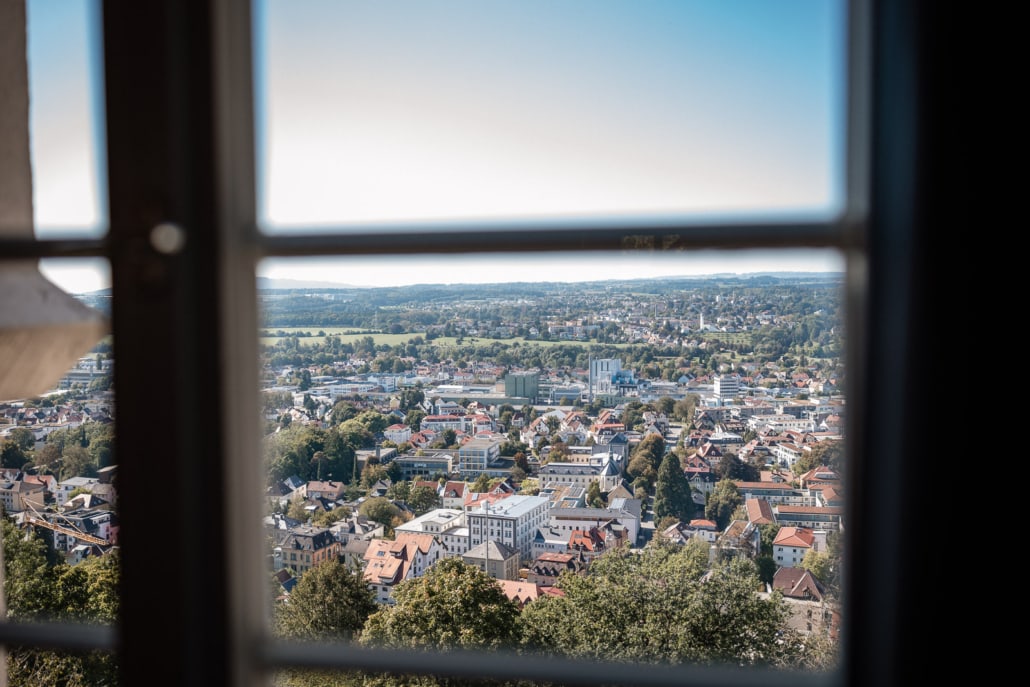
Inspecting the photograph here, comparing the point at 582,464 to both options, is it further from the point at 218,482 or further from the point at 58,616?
the point at 58,616

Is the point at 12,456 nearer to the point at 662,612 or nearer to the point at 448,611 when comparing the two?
the point at 448,611

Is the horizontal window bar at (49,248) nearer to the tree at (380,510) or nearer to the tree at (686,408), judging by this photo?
the tree at (380,510)

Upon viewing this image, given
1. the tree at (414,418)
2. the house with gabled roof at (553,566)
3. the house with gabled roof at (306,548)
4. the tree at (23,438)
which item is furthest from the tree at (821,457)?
the tree at (23,438)

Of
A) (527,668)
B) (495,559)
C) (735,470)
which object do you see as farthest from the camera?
(495,559)

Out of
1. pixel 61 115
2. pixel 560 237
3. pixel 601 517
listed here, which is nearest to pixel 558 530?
pixel 601 517

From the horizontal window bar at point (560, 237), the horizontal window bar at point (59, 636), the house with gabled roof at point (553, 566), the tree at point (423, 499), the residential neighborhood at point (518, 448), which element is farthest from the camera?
the house with gabled roof at point (553, 566)

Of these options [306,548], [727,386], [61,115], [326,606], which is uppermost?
[61,115]

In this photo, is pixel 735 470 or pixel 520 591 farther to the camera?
pixel 520 591
